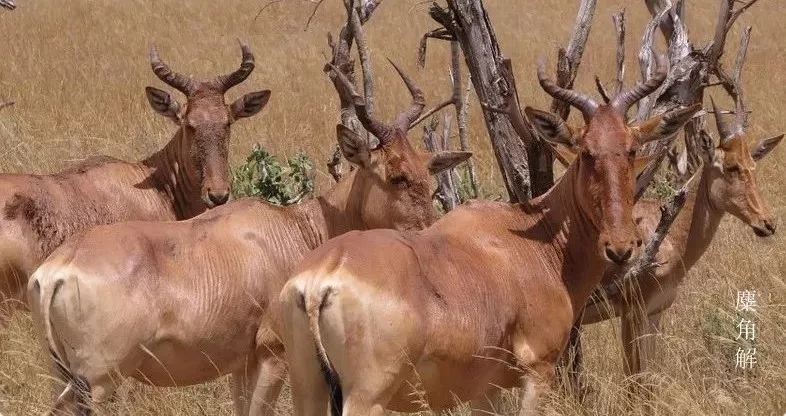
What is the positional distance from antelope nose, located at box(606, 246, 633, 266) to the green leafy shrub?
399 cm

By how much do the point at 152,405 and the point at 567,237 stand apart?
230 cm

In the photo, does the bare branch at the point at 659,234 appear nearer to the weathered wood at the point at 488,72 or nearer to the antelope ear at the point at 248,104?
the weathered wood at the point at 488,72

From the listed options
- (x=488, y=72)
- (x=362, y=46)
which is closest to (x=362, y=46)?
(x=362, y=46)

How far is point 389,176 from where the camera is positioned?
269 inches

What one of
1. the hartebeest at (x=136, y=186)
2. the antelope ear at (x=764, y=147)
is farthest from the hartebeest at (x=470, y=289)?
the antelope ear at (x=764, y=147)

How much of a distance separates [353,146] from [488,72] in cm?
88

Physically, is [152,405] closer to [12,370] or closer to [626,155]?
[12,370]

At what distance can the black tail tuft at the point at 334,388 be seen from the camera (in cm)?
480

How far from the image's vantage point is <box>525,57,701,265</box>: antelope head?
569 cm

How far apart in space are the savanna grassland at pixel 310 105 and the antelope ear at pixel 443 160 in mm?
1384

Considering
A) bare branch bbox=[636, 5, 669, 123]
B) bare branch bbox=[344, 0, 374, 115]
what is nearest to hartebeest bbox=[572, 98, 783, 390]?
bare branch bbox=[636, 5, 669, 123]

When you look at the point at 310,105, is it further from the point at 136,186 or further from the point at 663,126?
the point at 663,126

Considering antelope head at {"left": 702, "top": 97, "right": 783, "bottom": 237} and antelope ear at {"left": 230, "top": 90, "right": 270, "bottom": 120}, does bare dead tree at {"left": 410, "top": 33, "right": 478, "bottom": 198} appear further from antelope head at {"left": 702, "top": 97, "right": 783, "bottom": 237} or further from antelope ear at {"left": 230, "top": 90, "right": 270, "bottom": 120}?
antelope head at {"left": 702, "top": 97, "right": 783, "bottom": 237}

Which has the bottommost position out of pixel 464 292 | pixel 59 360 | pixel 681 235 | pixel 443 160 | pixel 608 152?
pixel 59 360
